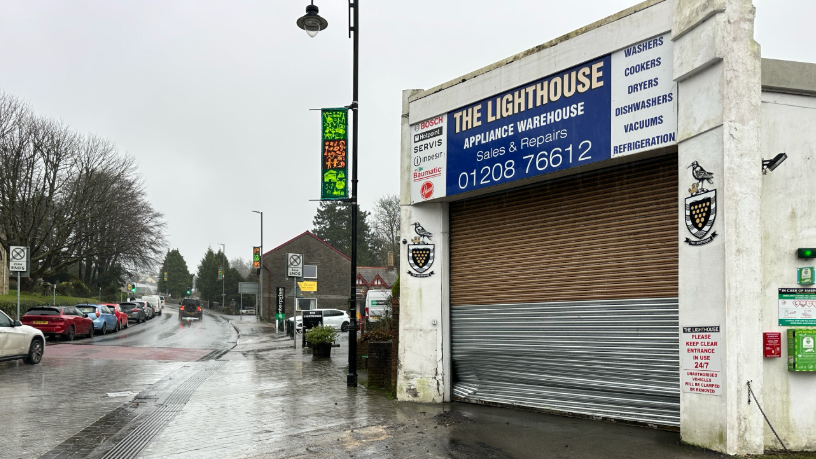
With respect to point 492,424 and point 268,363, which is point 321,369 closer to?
point 268,363

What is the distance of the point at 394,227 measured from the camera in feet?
241

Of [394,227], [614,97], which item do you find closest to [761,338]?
[614,97]

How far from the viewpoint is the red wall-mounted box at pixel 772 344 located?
6.77m

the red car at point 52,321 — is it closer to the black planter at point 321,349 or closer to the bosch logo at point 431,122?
the black planter at point 321,349

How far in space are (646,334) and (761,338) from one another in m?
1.55

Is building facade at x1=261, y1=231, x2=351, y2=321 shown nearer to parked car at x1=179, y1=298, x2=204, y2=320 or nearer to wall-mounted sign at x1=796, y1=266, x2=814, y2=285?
parked car at x1=179, y1=298, x2=204, y2=320

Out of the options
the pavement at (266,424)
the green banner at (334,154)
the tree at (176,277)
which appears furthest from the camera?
the tree at (176,277)

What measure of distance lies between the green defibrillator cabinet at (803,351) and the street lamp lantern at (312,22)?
387 inches

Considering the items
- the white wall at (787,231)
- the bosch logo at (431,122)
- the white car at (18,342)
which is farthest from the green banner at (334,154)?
the white car at (18,342)

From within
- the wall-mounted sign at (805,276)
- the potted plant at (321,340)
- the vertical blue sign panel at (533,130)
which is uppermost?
the vertical blue sign panel at (533,130)

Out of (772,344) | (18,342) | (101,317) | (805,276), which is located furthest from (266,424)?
Answer: (101,317)

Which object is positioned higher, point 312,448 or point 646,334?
point 646,334

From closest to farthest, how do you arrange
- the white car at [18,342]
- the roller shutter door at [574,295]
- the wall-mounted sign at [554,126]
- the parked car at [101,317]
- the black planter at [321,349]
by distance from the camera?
the wall-mounted sign at [554,126] < the roller shutter door at [574,295] < the white car at [18,342] < the black planter at [321,349] < the parked car at [101,317]

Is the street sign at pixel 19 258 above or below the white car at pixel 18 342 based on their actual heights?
above
